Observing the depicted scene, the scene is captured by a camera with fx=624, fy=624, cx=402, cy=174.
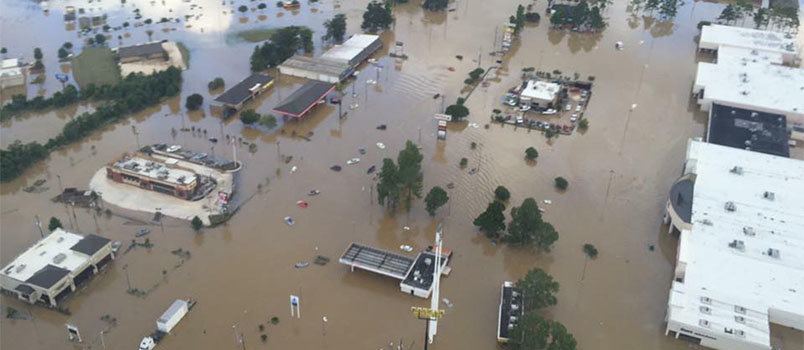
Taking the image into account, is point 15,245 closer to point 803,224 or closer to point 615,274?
point 615,274

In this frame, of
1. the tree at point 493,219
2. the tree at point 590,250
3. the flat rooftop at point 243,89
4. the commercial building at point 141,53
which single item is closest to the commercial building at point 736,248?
the tree at point 590,250

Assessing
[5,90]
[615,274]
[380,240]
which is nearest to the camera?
[615,274]

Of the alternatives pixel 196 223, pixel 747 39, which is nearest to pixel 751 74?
pixel 747 39

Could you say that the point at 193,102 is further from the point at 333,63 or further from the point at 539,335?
the point at 539,335

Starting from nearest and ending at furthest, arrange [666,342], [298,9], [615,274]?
1. [666,342]
2. [615,274]
3. [298,9]

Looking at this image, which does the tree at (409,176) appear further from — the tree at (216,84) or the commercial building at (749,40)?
the commercial building at (749,40)

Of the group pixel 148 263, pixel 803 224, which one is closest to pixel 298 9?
pixel 148 263

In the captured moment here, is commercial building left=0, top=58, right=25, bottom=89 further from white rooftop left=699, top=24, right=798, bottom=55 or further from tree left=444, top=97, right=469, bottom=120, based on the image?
white rooftop left=699, top=24, right=798, bottom=55

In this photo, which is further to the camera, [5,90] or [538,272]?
[5,90]
